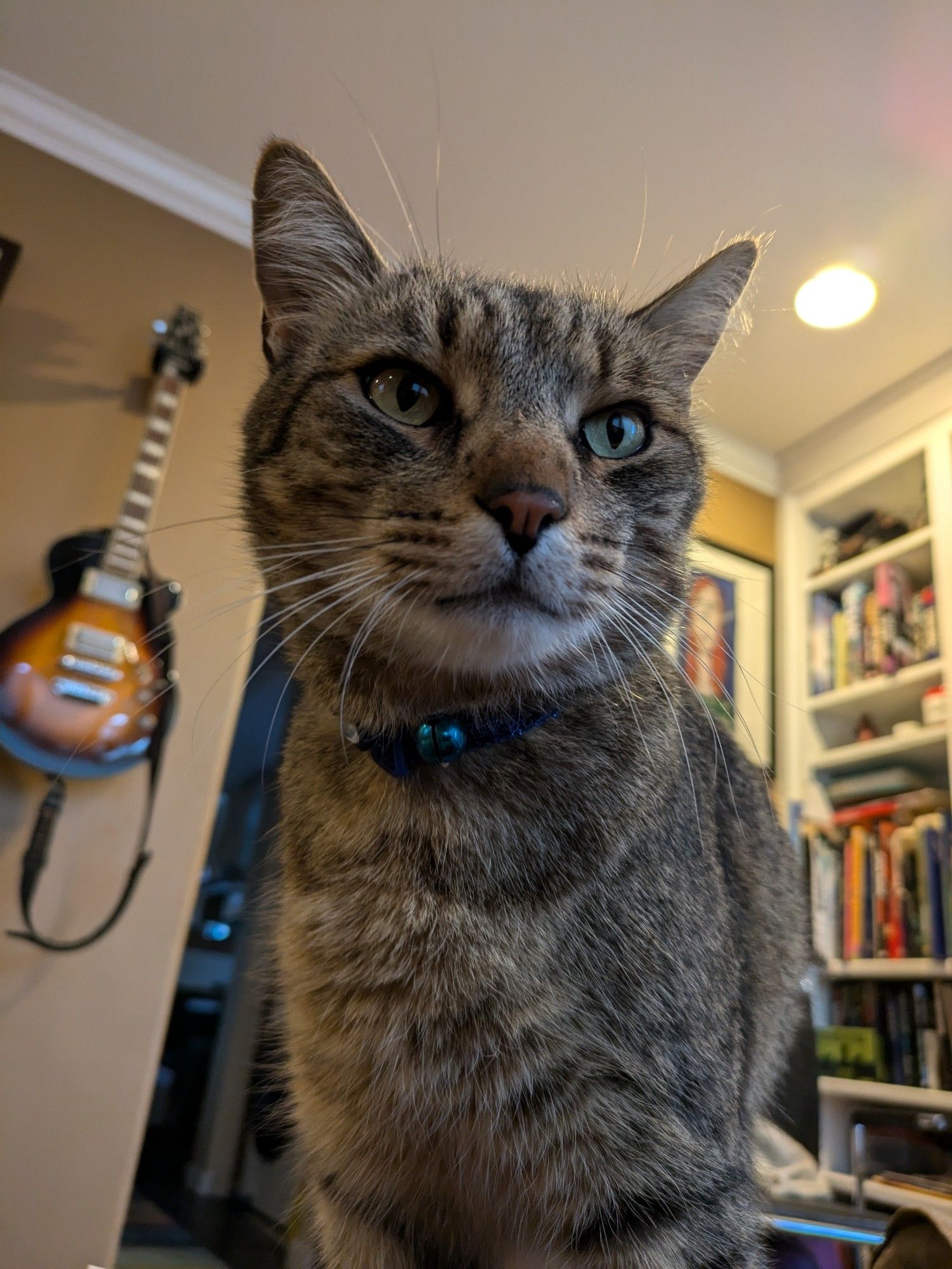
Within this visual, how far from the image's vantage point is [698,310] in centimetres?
96

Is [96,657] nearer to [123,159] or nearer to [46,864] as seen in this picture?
[46,864]

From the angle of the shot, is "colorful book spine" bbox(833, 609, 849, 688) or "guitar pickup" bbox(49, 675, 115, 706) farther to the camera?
"colorful book spine" bbox(833, 609, 849, 688)

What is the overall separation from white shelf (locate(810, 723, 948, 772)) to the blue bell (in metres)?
1.90

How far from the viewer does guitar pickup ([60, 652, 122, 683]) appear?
1.62m

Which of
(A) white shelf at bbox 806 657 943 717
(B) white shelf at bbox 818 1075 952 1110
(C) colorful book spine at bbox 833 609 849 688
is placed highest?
(C) colorful book spine at bbox 833 609 849 688

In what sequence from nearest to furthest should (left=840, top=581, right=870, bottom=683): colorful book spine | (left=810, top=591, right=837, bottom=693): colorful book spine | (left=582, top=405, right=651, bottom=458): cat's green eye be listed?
1. (left=582, top=405, right=651, bottom=458): cat's green eye
2. (left=840, top=581, right=870, bottom=683): colorful book spine
3. (left=810, top=591, right=837, bottom=693): colorful book spine

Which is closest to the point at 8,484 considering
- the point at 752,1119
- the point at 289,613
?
the point at 289,613

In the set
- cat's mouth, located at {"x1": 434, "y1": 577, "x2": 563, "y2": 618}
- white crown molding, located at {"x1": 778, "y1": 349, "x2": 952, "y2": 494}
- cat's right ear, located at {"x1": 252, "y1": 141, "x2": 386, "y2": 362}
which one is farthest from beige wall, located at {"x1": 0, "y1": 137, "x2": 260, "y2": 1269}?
white crown molding, located at {"x1": 778, "y1": 349, "x2": 952, "y2": 494}

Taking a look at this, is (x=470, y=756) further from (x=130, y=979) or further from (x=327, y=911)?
(x=130, y=979)

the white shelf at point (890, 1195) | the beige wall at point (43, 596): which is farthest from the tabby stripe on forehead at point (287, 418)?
the white shelf at point (890, 1195)

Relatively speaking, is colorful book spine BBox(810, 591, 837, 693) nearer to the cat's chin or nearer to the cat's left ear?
the cat's left ear

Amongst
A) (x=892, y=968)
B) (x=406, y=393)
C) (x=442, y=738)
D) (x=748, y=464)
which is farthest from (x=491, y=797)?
(x=748, y=464)

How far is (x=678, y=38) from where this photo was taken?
171 centimetres

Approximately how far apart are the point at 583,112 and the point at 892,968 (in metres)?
2.08
